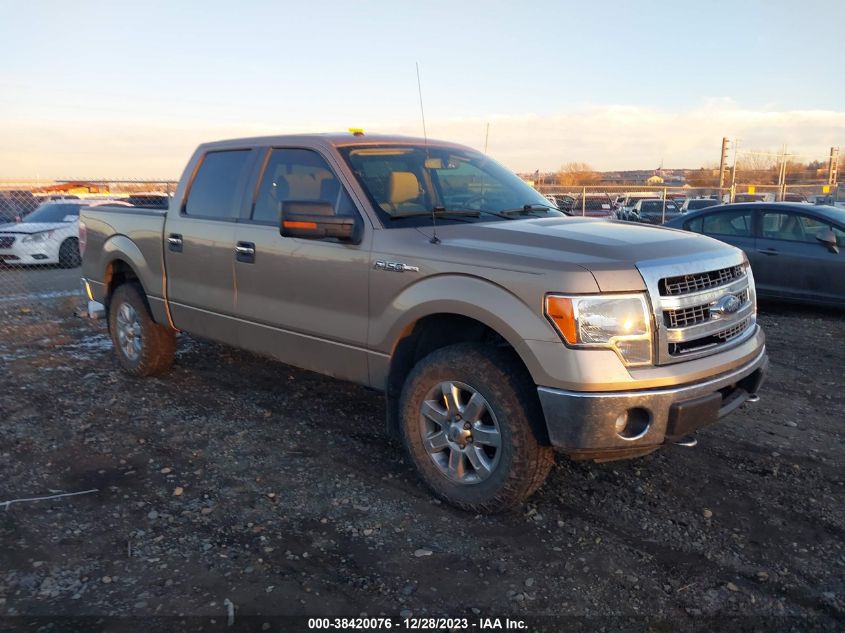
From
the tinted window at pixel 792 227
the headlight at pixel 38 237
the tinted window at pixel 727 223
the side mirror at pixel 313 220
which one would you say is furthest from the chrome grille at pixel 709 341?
the headlight at pixel 38 237

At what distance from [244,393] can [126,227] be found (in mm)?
1743

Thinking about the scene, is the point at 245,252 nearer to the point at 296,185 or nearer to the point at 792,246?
the point at 296,185

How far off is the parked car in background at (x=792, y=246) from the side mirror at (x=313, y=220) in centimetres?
690

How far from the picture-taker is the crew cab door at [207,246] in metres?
4.94

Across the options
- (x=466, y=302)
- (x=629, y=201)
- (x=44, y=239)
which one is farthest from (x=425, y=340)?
(x=629, y=201)

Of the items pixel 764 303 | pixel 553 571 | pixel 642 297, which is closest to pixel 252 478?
pixel 553 571

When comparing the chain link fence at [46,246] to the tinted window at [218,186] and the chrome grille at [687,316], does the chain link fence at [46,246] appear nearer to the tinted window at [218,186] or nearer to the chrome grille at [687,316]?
the tinted window at [218,186]

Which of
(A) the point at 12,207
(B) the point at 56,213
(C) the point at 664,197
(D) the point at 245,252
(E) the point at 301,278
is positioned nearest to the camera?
(E) the point at 301,278

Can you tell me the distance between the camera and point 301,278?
4.34 meters

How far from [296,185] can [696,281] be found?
2.59 metres

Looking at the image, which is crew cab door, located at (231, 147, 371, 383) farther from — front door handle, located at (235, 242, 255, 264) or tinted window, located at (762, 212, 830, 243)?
tinted window, located at (762, 212, 830, 243)

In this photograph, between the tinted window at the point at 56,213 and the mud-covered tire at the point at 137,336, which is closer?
the mud-covered tire at the point at 137,336

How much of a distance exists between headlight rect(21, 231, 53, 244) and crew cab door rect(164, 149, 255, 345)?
1046 centimetres

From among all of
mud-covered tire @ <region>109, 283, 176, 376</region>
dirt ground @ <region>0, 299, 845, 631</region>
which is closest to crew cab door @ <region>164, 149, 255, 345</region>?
mud-covered tire @ <region>109, 283, 176, 376</region>
